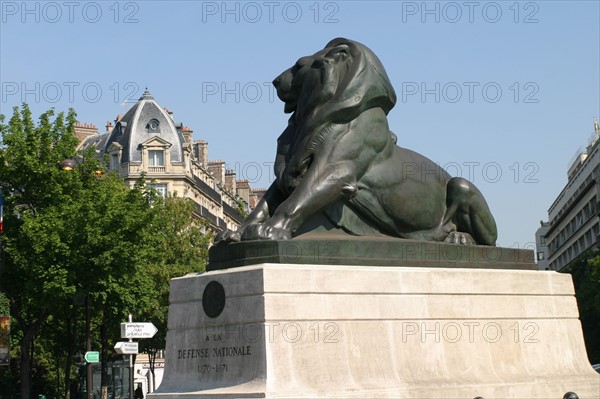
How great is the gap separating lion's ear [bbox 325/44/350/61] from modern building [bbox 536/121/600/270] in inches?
3478

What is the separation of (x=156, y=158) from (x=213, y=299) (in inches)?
3092

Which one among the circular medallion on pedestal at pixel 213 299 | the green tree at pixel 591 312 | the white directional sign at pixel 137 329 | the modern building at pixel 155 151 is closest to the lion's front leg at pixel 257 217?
the circular medallion on pedestal at pixel 213 299

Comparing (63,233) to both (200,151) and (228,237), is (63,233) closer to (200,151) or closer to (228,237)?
(228,237)

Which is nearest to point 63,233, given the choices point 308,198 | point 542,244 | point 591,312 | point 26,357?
point 26,357

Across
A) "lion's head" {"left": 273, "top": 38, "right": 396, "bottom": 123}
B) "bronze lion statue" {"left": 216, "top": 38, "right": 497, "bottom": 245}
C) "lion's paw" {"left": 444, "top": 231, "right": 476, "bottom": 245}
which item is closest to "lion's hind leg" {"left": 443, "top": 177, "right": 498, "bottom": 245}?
"bronze lion statue" {"left": 216, "top": 38, "right": 497, "bottom": 245}

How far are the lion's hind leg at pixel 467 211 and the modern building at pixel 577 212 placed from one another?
8720 centimetres

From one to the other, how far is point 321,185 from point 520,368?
11.3 feet

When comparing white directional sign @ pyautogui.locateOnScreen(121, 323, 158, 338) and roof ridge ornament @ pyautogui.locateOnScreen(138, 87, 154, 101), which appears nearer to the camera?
white directional sign @ pyautogui.locateOnScreen(121, 323, 158, 338)

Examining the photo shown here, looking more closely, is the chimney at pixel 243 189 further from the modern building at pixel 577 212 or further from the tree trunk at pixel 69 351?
the tree trunk at pixel 69 351

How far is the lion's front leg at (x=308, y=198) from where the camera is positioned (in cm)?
1295

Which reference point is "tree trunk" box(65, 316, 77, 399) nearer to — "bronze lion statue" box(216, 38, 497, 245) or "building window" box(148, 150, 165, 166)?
"bronze lion statue" box(216, 38, 497, 245)

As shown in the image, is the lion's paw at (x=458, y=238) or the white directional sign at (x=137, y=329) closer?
the lion's paw at (x=458, y=238)

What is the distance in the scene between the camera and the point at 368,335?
12555 mm

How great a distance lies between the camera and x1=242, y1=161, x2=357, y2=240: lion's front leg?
12.9m
